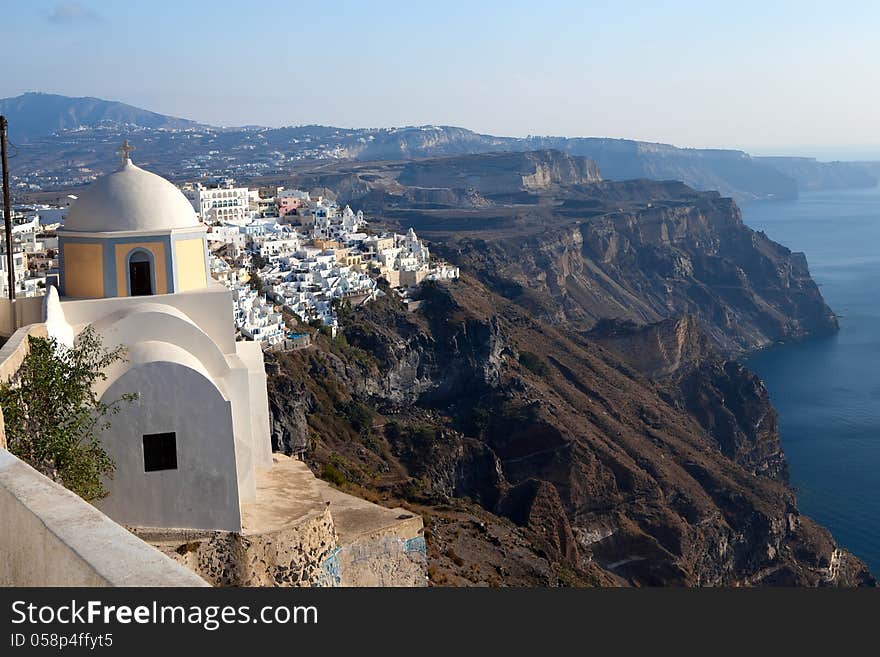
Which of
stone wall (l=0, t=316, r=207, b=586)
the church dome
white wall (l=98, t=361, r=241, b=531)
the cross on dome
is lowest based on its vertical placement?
white wall (l=98, t=361, r=241, b=531)

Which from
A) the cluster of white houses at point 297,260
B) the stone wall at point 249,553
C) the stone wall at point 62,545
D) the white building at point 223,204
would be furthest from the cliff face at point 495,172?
the stone wall at point 62,545

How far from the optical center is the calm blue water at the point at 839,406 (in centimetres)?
4534

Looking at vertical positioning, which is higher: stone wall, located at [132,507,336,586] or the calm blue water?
stone wall, located at [132,507,336,586]

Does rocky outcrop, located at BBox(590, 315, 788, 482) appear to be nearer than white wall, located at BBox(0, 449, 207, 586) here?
No

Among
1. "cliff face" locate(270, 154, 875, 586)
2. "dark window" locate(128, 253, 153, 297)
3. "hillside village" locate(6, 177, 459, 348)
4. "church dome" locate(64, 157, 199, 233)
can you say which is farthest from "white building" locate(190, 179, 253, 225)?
"dark window" locate(128, 253, 153, 297)

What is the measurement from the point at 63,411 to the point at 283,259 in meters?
39.8

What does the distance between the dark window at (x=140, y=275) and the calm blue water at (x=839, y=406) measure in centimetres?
3480

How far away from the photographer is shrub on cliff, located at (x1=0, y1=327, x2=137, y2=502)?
336 inches

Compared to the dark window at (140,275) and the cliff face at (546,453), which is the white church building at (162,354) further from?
the cliff face at (546,453)

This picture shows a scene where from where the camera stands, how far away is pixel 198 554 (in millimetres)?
10094

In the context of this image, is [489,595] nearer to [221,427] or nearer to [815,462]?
[221,427]

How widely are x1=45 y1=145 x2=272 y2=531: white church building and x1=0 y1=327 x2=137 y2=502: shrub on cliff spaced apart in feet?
0.62

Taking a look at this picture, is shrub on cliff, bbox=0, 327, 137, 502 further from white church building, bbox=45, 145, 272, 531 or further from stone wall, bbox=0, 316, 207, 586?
stone wall, bbox=0, 316, 207, 586

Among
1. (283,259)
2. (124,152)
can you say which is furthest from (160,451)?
(283,259)
